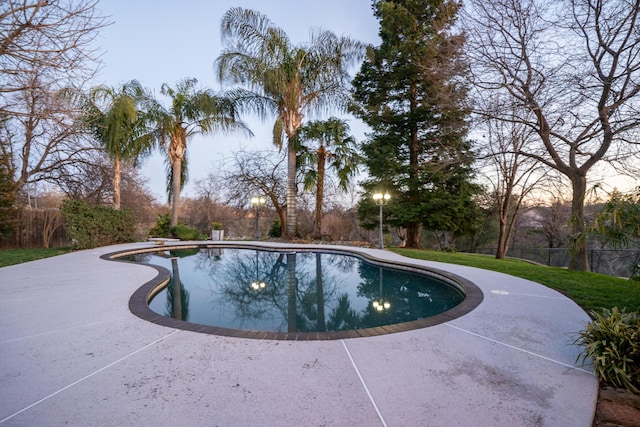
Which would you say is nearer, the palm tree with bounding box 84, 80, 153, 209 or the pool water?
the pool water

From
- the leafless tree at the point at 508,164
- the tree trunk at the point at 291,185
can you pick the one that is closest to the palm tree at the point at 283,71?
the tree trunk at the point at 291,185

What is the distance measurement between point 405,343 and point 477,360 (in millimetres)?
617

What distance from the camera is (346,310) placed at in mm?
4730

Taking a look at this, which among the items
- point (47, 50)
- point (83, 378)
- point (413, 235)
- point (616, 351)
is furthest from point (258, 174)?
point (616, 351)

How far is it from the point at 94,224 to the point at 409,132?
1302 centimetres

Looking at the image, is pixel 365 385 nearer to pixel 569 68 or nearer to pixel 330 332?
pixel 330 332

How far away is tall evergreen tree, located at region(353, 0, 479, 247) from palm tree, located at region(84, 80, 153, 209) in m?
9.60

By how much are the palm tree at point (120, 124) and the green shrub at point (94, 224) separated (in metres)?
0.81

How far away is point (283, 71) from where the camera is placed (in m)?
11.9

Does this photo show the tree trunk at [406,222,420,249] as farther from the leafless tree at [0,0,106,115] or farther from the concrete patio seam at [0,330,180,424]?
the leafless tree at [0,0,106,115]

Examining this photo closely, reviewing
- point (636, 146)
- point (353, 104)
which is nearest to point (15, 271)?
point (353, 104)

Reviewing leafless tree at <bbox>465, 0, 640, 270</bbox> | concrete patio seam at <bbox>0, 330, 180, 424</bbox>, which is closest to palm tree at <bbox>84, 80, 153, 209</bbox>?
concrete patio seam at <bbox>0, 330, 180, 424</bbox>

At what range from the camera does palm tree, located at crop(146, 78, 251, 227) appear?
13.0 metres

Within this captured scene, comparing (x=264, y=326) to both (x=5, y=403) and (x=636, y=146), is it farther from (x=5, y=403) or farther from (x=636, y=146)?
(x=636, y=146)
